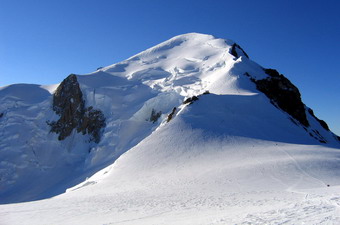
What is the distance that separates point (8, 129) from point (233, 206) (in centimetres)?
4074

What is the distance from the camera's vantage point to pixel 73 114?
45.7 m

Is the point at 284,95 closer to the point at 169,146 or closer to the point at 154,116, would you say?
→ the point at 154,116

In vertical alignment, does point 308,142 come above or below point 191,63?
below

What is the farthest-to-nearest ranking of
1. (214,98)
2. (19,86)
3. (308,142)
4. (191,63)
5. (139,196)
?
(191,63)
(19,86)
(214,98)
(308,142)
(139,196)

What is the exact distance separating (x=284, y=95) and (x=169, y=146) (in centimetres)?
2482

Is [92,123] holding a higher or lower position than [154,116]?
lower

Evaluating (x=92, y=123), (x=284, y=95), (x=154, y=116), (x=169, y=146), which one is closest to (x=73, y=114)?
(x=92, y=123)

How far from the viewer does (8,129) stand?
42.8m

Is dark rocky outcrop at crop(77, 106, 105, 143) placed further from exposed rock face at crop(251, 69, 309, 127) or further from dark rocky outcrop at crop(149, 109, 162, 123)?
exposed rock face at crop(251, 69, 309, 127)

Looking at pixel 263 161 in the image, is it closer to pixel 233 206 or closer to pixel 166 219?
pixel 233 206

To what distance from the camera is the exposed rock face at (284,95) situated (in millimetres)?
41844

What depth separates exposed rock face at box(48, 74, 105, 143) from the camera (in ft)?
144

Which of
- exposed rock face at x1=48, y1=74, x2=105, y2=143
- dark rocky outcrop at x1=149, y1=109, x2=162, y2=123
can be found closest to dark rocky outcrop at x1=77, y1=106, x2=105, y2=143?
exposed rock face at x1=48, y1=74, x2=105, y2=143

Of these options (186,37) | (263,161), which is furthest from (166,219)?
(186,37)
